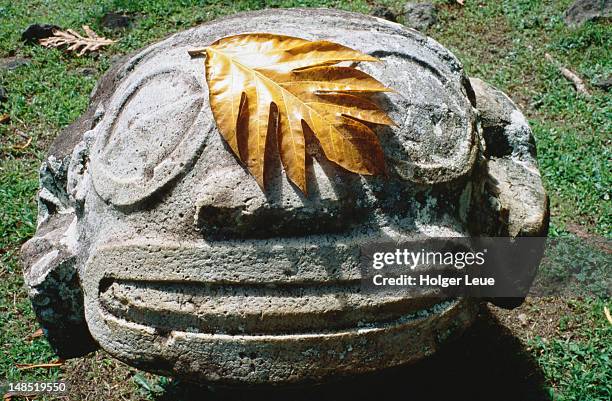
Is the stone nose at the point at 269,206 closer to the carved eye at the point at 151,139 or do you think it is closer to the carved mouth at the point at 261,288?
the carved mouth at the point at 261,288

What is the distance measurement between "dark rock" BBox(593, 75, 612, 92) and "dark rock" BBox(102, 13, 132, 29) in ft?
12.1

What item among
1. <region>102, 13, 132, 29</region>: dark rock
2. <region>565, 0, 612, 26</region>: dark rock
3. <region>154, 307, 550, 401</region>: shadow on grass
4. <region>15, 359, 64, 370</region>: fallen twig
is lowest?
<region>15, 359, 64, 370</region>: fallen twig

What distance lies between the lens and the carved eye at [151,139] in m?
2.09

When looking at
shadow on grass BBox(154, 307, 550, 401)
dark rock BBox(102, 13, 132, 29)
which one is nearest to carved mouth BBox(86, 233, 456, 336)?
shadow on grass BBox(154, 307, 550, 401)

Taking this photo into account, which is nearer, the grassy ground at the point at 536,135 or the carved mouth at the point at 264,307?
the carved mouth at the point at 264,307

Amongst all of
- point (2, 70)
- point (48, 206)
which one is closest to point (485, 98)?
point (48, 206)

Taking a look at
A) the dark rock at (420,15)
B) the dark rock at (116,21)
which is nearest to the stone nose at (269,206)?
the dark rock at (420,15)

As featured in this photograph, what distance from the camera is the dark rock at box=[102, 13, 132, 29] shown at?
575cm

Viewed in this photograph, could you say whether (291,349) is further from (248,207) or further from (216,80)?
(216,80)

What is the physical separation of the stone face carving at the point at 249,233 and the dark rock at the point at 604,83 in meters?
2.82

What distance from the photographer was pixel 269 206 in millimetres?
1973

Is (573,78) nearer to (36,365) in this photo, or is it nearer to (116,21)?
(116,21)

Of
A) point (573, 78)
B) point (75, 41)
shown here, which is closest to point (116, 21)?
point (75, 41)

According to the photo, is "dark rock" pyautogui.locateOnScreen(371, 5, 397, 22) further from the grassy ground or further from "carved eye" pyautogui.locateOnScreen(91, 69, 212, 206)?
"carved eye" pyautogui.locateOnScreen(91, 69, 212, 206)
